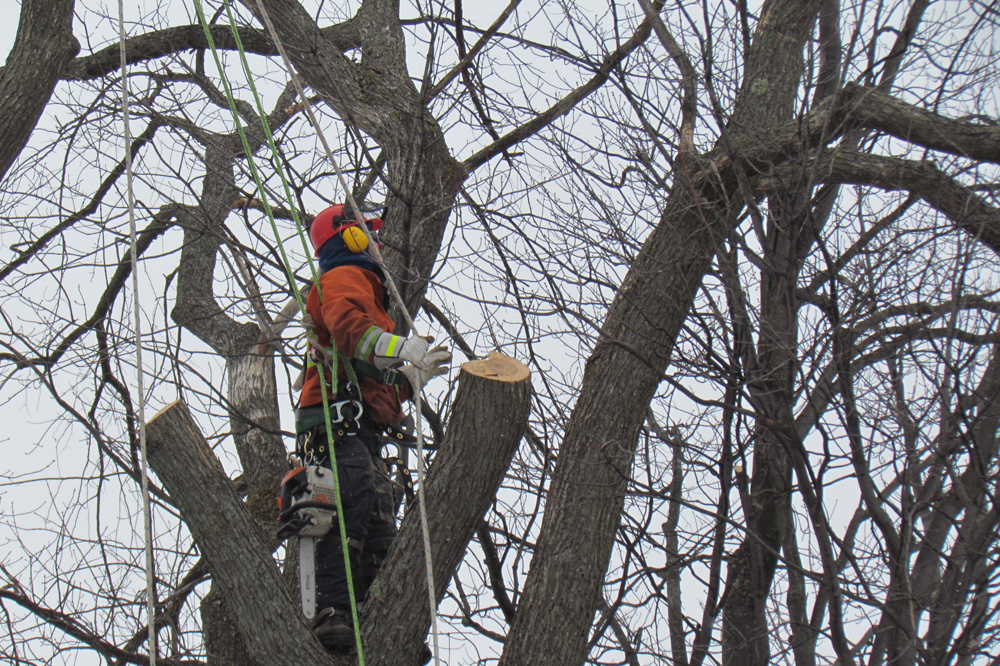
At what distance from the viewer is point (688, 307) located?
339 cm

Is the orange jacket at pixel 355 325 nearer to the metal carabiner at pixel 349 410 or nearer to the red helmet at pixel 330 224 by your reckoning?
the metal carabiner at pixel 349 410

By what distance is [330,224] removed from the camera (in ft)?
12.4

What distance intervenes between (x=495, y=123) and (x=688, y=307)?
6.11 ft

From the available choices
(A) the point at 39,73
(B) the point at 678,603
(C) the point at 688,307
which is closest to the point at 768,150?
(C) the point at 688,307

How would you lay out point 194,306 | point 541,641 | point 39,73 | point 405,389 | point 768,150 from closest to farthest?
point 541,641
point 768,150
point 405,389
point 39,73
point 194,306

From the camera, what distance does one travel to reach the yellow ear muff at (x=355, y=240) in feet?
Result: 12.0

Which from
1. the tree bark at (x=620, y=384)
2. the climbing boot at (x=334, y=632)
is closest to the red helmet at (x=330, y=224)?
the tree bark at (x=620, y=384)

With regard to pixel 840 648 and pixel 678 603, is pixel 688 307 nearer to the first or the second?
pixel 840 648

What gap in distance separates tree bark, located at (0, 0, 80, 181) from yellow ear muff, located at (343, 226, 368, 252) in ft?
6.53

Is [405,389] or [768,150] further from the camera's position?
[405,389]

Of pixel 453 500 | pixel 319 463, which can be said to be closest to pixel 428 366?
pixel 453 500

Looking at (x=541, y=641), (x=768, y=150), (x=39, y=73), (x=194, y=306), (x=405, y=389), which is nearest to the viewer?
(x=541, y=641)

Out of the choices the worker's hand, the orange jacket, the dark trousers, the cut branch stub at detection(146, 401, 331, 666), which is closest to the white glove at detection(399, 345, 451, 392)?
the worker's hand

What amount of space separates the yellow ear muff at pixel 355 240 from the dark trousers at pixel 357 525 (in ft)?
2.31
